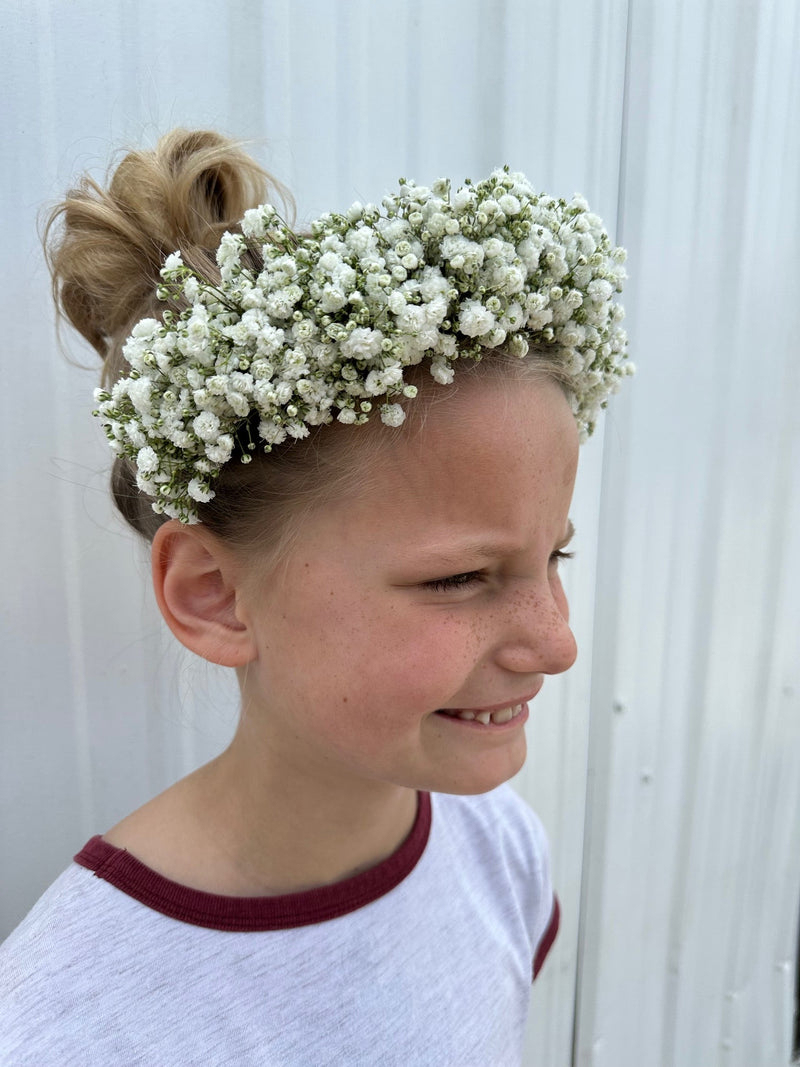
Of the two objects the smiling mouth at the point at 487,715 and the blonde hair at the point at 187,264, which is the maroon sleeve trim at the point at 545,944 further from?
the blonde hair at the point at 187,264

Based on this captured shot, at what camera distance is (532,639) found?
Answer: 2.80 ft

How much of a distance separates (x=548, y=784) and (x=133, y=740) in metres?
0.88

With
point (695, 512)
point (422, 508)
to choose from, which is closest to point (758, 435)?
point (695, 512)

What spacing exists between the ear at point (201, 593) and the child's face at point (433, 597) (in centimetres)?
3

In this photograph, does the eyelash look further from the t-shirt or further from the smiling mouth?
the t-shirt

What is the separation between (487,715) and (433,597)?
16 centimetres

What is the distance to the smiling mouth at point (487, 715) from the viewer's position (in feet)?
2.88

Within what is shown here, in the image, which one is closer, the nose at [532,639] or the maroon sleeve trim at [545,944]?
the nose at [532,639]

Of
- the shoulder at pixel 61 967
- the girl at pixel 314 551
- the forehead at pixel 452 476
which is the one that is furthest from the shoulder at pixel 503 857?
the forehead at pixel 452 476

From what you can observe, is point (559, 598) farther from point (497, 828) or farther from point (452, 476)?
point (497, 828)

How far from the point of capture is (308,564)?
0.83 metres

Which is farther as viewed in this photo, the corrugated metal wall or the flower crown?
the corrugated metal wall

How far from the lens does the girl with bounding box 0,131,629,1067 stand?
78cm

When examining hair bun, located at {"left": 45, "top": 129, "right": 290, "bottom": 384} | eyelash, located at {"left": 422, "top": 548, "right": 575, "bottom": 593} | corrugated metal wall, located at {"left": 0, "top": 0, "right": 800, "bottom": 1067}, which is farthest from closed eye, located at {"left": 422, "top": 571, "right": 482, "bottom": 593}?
corrugated metal wall, located at {"left": 0, "top": 0, "right": 800, "bottom": 1067}
